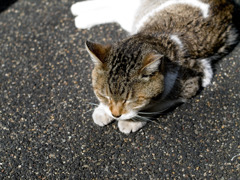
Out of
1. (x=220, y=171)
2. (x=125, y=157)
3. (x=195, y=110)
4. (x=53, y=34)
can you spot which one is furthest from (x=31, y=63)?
(x=220, y=171)

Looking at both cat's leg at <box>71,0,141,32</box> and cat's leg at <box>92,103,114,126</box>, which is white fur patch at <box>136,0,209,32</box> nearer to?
cat's leg at <box>71,0,141,32</box>

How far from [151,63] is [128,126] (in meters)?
0.77

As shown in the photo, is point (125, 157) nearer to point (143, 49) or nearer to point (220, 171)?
point (220, 171)

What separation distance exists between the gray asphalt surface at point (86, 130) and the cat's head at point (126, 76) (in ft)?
1.48

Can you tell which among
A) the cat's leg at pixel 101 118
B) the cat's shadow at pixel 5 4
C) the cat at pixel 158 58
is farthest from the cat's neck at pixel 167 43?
the cat's shadow at pixel 5 4

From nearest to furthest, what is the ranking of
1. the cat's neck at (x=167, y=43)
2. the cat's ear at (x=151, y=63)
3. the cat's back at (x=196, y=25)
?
the cat's ear at (x=151, y=63) → the cat's neck at (x=167, y=43) → the cat's back at (x=196, y=25)

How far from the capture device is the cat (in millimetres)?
2219

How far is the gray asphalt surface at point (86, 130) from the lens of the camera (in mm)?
2486

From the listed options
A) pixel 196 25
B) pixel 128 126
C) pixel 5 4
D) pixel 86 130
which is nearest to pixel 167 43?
pixel 196 25

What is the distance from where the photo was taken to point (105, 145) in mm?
2637

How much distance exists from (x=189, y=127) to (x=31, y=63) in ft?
5.95

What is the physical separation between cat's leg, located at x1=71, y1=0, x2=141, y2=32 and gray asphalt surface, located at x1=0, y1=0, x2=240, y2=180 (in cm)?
20

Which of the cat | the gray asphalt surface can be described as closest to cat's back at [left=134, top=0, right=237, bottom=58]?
the cat

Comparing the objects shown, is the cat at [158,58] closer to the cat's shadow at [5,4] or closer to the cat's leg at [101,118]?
the cat's leg at [101,118]
